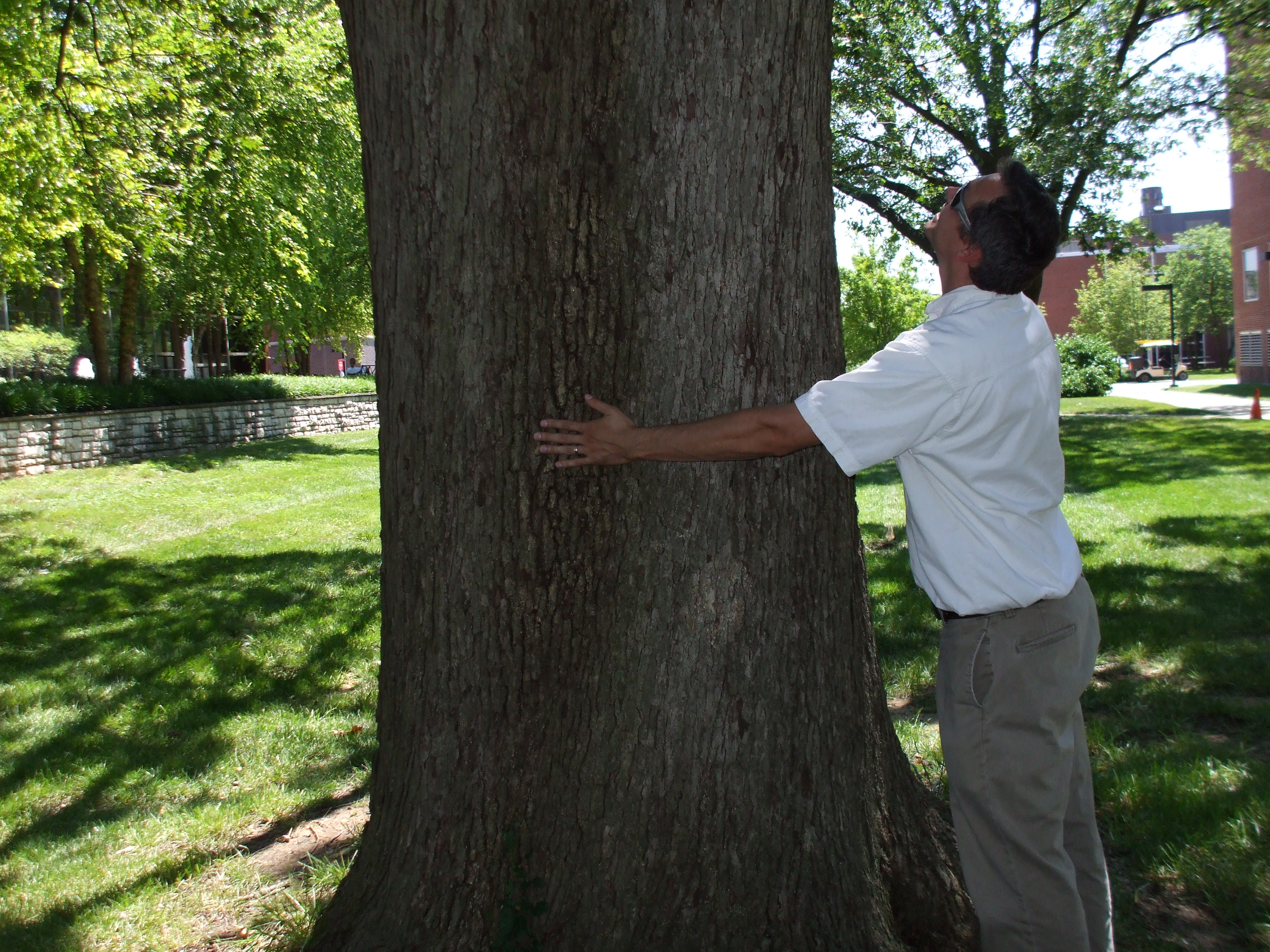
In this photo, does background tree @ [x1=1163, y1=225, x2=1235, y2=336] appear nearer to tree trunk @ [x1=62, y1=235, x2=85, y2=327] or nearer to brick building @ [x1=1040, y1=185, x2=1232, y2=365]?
brick building @ [x1=1040, y1=185, x2=1232, y2=365]

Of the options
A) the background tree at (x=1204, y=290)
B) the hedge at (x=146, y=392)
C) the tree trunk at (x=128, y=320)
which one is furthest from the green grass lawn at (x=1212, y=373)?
the tree trunk at (x=128, y=320)

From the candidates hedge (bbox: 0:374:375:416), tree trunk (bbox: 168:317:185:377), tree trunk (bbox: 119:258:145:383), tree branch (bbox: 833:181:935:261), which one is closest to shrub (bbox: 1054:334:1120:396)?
tree branch (bbox: 833:181:935:261)

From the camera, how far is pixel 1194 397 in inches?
1374

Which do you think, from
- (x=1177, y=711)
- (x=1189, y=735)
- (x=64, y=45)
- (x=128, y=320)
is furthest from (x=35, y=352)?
(x=1189, y=735)

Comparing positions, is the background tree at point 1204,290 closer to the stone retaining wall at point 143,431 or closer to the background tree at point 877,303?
the background tree at point 877,303

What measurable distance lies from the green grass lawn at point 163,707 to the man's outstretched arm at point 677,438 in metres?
2.23

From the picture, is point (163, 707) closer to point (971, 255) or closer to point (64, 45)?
point (971, 255)

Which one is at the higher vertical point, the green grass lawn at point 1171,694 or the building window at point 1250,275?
the building window at point 1250,275

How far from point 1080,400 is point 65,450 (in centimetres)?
3043

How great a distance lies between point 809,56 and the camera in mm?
2695

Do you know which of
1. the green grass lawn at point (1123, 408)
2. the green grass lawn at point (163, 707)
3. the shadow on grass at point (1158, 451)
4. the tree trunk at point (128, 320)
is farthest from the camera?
the green grass lawn at point (1123, 408)

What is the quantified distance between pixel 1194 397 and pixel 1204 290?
1601 inches

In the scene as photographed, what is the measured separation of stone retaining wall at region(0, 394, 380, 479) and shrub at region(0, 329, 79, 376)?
13506 mm

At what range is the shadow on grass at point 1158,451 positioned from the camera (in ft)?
45.3
